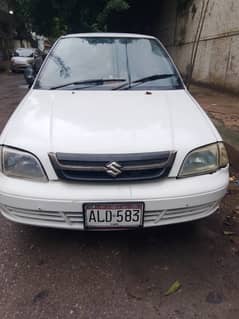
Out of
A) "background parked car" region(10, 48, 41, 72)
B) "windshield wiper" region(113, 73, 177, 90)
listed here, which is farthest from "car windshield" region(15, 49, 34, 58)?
"windshield wiper" region(113, 73, 177, 90)

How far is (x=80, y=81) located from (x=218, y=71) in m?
6.64

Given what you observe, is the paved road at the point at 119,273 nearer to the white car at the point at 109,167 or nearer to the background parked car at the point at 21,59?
the white car at the point at 109,167

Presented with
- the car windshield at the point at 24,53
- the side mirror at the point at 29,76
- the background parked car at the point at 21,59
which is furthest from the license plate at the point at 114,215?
the car windshield at the point at 24,53

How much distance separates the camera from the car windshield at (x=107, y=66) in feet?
9.27

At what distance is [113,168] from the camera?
1813 millimetres

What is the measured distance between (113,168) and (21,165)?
59cm

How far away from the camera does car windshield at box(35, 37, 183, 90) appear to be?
2.82 metres

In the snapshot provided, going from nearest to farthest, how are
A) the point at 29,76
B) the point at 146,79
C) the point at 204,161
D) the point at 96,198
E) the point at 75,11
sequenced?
the point at 96,198 < the point at 204,161 < the point at 146,79 < the point at 29,76 < the point at 75,11

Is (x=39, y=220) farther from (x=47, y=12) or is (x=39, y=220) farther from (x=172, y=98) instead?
(x=47, y=12)

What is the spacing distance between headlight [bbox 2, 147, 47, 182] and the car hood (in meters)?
0.05

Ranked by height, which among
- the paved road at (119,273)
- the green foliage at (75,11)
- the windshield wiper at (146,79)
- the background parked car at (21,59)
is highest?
the green foliage at (75,11)

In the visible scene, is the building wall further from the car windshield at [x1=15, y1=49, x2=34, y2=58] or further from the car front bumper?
the car windshield at [x1=15, y1=49, x2=34, y2=58]

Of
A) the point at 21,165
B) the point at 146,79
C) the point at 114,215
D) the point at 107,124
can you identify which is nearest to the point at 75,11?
the point at 146,79

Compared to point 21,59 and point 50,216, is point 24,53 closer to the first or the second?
point 21,59
